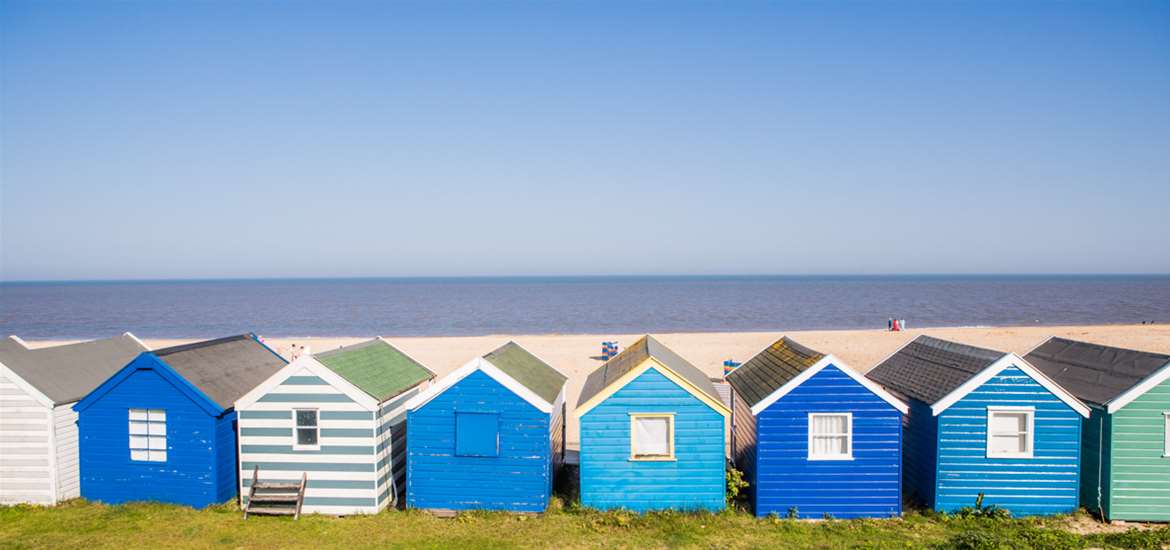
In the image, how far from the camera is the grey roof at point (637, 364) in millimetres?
15117

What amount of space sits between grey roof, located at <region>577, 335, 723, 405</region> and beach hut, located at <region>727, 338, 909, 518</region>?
1.50m

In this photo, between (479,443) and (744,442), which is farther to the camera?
(744,442)

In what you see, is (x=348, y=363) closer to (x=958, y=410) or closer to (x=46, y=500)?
→ (x=46, y=500)

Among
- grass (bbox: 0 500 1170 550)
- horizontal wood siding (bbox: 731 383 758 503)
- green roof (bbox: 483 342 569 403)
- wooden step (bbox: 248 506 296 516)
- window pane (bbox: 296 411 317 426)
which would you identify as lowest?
grass (bbox: 0 500 1170 550)

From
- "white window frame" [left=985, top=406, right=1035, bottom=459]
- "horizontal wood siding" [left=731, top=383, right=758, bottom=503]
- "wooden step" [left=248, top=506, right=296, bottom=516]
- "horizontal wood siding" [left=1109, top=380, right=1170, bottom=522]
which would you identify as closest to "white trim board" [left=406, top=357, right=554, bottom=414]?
"wooden step" [left=248, top=506, right=296, bottom=516]

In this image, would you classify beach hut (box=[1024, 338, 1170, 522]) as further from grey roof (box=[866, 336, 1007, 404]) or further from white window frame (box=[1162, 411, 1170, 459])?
grey roof (box=[866, 336, 1007, 404])

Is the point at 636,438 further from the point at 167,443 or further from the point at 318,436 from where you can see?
the point at 167,443

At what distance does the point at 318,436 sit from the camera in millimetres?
14812

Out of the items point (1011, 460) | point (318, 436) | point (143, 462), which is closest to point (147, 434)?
point (143, 462)

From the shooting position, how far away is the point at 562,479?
1734 cm

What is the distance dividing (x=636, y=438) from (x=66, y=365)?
47.6ft

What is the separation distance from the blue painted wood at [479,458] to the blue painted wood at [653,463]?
110 cm

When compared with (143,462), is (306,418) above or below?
above

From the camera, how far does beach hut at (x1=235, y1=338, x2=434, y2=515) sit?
14.8 m
